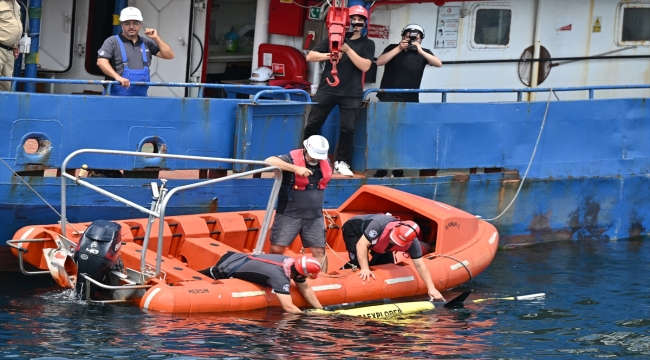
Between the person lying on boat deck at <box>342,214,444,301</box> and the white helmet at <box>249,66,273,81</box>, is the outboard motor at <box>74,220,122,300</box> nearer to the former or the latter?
the person lying on boat deck at <box>342,214,444,301</box>

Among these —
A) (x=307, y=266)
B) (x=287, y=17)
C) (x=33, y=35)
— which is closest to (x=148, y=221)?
(x=307, y=266)

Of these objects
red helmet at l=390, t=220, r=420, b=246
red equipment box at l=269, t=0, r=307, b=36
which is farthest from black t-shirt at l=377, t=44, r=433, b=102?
red helmet at l=390, t=220, r=420, b=246

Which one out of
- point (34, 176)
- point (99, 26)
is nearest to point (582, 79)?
point (99, 26)

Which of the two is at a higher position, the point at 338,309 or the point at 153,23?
the point at 153,23

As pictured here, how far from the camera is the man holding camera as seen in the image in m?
12.4

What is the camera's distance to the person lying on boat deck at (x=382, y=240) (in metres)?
10.1

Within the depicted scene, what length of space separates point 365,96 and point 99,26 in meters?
3.58

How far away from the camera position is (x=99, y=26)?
13320mm

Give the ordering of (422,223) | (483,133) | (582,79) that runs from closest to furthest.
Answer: (422,223)
(483,133)
(582,79)

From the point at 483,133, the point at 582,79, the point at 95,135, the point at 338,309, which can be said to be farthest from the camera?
the point at 582,79

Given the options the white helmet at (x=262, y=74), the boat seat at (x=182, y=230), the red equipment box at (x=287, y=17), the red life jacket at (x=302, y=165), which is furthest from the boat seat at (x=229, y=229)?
the red equipment box at (x=287, y=17)

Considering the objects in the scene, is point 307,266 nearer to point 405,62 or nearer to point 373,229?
point 373,229

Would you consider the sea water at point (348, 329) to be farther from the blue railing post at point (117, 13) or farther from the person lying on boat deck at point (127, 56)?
the blue railing post at point (117, 13)

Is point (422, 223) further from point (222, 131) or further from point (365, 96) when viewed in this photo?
point (222, 131)
